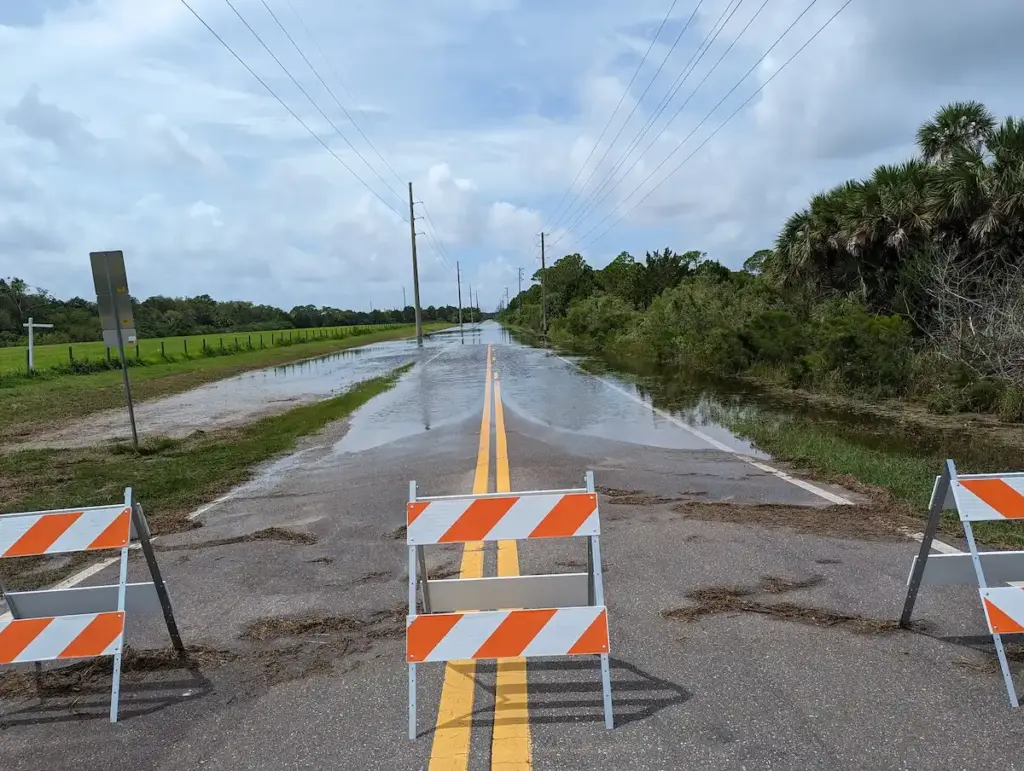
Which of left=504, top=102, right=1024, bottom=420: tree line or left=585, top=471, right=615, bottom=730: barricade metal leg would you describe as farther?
left=504, top=102, right=1024, bottom=420: tree line

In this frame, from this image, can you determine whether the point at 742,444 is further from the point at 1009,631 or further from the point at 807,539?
the point at 1009,631

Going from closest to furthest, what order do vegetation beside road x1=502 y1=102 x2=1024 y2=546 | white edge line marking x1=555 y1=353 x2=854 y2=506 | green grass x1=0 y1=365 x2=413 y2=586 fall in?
white edge line marking x1=555 y1=353 x2=854 y2=506, green grass x1=0 y1=365 x2=413 y2=586, vegetation beside road x1=502 y1=102 x2=1024 y2=546

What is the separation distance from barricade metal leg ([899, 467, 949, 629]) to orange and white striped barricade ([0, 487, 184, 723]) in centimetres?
415

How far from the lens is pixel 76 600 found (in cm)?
429

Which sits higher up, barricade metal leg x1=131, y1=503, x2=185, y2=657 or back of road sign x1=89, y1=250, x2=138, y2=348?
back of road sign x1=89, y1=250, x2=138, y2=348

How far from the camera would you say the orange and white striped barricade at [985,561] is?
12.0 ft

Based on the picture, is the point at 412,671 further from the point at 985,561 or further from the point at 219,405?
the point at 219,405

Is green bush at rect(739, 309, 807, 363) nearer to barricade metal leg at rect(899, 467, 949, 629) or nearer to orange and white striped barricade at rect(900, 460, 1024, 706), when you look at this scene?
orange and white striped barricade at rect(900, 460, 1024, 706)

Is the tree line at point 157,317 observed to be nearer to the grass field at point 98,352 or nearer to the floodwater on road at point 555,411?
the grass field at point 98,352

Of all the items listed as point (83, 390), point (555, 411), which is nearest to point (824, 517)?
point (555, 411)

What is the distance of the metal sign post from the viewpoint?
11.2 m

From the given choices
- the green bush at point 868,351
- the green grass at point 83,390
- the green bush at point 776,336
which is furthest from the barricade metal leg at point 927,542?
the green bush at point 776,336

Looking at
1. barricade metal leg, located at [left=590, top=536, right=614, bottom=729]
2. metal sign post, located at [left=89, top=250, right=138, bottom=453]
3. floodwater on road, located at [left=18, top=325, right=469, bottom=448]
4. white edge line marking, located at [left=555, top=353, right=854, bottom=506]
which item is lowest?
floodwater on road, located at [left=18, top=325, right=469, bottom=448]

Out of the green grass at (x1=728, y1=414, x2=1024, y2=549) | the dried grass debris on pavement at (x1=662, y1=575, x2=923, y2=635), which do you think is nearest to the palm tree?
the green grass at (x1=728, y1=414, x2=1024, y2=549)
